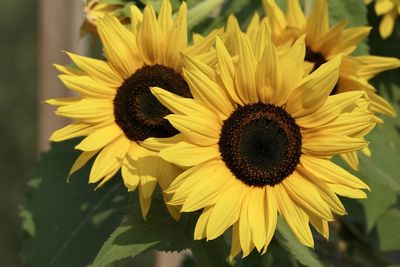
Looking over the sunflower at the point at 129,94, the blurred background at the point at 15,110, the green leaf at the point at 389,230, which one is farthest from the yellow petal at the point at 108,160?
the blurred background at the point at 15,110

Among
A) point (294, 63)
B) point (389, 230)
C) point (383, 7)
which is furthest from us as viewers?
point (389, 230)

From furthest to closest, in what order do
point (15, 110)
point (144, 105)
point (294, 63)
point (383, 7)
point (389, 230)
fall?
point (15, 110)
point (389, 230)
point (383, 7)
point (144, 105)
point (294, 63)

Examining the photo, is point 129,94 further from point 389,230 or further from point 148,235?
point 389,230

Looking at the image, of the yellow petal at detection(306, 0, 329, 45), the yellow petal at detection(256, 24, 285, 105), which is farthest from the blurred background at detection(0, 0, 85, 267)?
the yellow petal at detection(256, 24, 285, 105)

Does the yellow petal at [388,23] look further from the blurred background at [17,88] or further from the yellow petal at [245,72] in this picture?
the blurred background at [17,88]

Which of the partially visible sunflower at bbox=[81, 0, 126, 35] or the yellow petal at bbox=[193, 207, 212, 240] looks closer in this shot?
the yellow petal at bbox=[193, 207, 212, 240]

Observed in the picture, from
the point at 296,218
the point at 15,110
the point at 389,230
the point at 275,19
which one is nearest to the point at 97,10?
the point at 275,19

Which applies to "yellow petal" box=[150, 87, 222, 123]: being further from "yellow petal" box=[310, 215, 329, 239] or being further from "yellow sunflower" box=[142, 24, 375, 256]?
"yellow petal" box=[310, 215, 329, 239]
